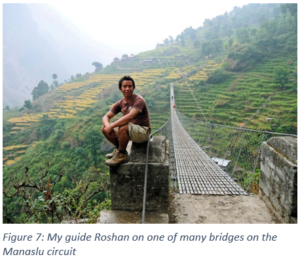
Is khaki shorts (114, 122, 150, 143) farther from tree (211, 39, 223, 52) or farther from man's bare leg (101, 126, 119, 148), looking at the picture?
tree (211, 39, 223, 52)

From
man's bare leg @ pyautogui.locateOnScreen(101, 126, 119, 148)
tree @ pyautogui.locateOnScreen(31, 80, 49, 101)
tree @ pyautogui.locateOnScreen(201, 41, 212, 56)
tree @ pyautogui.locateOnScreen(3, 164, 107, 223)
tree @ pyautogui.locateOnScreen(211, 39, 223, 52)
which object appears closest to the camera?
man's bare leg @ pyautogui.locateOnScreen(101, 126, 119, 148)

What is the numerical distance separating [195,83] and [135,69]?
20755 mm

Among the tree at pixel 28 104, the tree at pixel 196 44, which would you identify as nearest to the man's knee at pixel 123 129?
the tree at pixel 28 104

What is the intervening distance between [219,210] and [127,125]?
1.13 metres

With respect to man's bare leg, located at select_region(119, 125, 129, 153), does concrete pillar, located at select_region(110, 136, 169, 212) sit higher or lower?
lower

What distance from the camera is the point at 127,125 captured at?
4.52 feet

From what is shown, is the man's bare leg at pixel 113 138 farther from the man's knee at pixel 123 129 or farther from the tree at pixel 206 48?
the tree at pixel 206 48

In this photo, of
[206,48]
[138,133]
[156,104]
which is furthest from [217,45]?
[138,133]

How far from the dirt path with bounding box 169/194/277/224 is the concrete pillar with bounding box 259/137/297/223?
103mm

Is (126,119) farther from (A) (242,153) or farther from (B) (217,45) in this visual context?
(B) (217,45)

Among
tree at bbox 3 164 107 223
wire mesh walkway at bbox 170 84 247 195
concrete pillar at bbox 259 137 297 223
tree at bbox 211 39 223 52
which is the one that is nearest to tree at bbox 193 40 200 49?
tree at bbox 211 39 223 52

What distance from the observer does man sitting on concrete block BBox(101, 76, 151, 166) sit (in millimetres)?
1378

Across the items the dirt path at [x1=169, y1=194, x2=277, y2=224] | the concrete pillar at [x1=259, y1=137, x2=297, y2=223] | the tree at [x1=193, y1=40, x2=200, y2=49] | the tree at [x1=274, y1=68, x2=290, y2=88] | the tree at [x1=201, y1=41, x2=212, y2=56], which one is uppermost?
the tree at [x1=193, y1=40, x2=200, y2=49]

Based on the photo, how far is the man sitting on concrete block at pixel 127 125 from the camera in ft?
4.52
